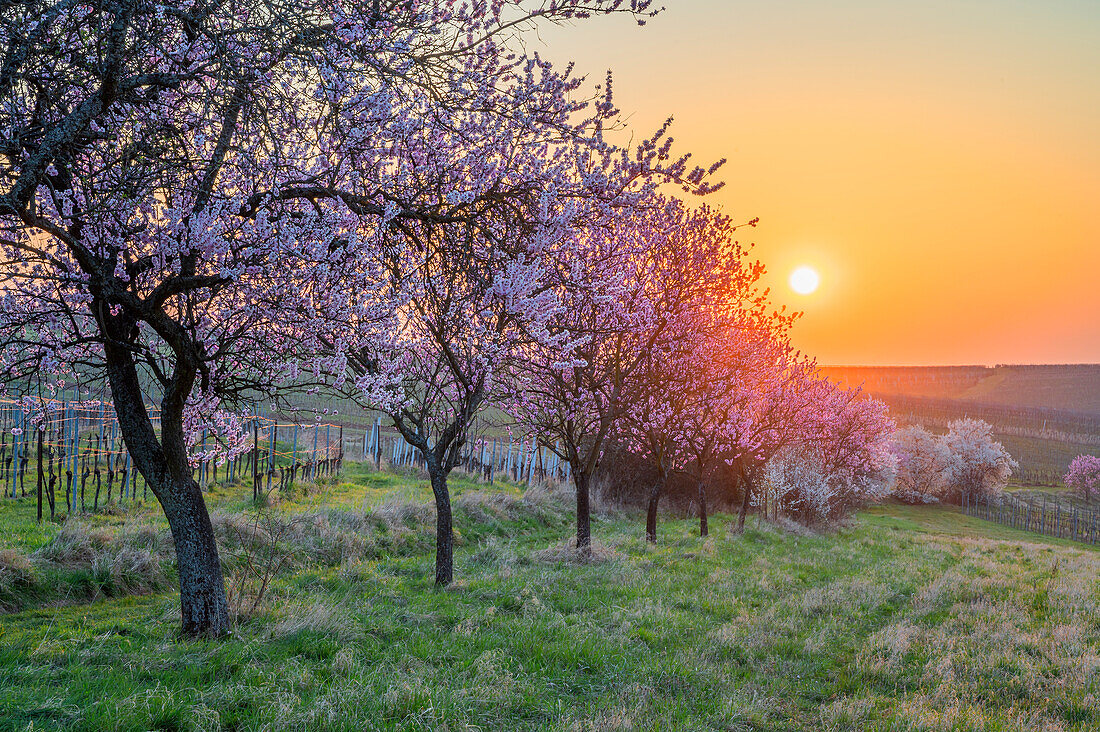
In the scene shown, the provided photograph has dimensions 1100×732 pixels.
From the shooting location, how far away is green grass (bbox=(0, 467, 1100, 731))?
15.7ft

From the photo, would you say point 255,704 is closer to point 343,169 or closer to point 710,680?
point 710,680

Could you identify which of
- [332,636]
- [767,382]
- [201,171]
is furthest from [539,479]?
[201,171]

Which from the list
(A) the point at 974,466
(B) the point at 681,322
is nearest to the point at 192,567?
(B) the point at 681,322

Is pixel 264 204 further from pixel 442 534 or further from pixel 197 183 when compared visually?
pixel 442 534

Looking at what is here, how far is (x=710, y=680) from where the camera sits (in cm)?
621

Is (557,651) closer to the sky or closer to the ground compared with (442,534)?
closer to the ground

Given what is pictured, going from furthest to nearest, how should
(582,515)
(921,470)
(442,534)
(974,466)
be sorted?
(921,470), (974,466), (582,515), (442,534)

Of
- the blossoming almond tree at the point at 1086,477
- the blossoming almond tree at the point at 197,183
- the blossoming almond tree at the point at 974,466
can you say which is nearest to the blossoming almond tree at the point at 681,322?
the blossoming almond tree at the point at 197,183

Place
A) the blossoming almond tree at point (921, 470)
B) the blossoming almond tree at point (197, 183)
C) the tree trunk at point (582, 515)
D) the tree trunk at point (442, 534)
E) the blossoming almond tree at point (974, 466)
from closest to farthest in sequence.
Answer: the blossoming almond tree at point (197, 183)
the tree trunk at point (442, 534)
the tree trunk at point (582, 515)
the blossoming almond tree at point (921, 470)
the blossoming almond tree at point (974, 466)

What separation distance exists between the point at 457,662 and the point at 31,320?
535 centimetres

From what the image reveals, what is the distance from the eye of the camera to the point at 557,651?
260 inches

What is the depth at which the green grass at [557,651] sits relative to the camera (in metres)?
4.78

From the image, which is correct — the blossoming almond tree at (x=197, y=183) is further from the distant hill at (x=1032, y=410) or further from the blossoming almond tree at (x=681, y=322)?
the distant hill at (x=1032, y=410)

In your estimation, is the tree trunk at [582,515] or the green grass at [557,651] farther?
the tree trunk at [582,515]
